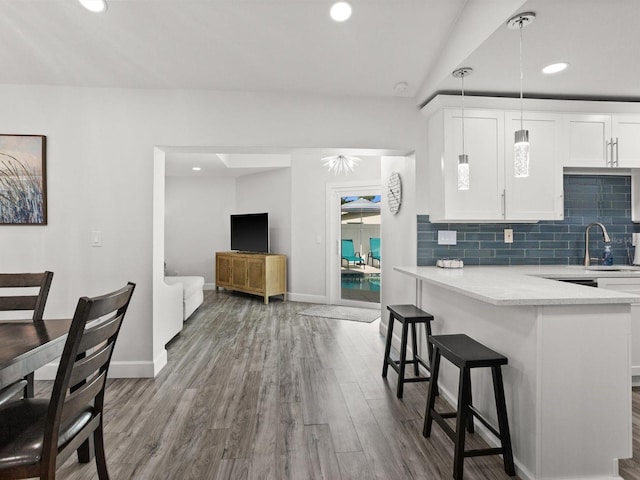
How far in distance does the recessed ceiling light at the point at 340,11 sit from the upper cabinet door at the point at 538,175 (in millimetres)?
1683

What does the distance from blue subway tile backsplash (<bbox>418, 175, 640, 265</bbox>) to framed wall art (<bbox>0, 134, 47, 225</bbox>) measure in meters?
3.21

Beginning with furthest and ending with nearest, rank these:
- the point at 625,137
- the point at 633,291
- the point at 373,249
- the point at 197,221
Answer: the point at 197,221 < the point at 373,249 < the point at 625,137 < the point at 633,291

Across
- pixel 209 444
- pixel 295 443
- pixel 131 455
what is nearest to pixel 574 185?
pixel 295 443

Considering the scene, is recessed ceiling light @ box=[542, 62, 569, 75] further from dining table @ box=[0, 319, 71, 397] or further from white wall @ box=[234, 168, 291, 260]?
white wall @ box=[234, 168, 291, 260]

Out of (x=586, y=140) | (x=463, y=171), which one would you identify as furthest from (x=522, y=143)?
(x=586, y=140)

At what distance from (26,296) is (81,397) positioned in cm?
108

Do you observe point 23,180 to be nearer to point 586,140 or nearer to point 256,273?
point 256,273

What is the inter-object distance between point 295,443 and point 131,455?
2.88 ft

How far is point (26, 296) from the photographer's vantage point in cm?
204

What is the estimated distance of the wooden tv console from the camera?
6.30m

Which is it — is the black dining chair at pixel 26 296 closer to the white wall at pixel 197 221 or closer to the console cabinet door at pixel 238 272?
the console cabinet door at pixel 238 272

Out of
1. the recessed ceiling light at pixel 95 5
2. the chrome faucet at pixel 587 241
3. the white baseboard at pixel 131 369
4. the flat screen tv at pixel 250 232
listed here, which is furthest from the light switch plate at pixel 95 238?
the chrome faucet at pixel 587 241

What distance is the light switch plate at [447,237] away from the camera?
10.9ft

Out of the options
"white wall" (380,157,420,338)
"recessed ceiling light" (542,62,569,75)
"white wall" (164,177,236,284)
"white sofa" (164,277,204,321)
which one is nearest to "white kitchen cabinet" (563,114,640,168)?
"recessed ceiling light" (542,62,569,75)
